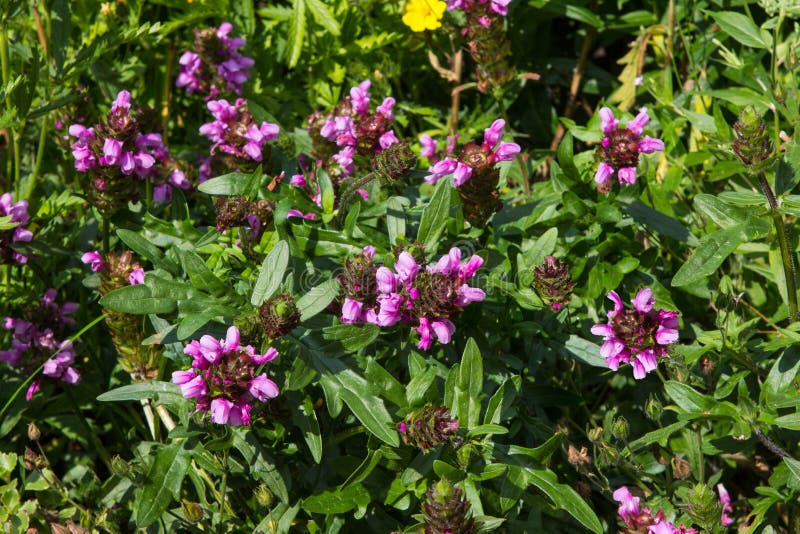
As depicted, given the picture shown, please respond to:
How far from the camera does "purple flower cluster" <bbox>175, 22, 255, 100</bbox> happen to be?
326 cm

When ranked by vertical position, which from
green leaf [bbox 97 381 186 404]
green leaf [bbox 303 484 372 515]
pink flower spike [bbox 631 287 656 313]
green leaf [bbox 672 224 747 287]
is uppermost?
green leaf [bbox 672 224 747 287]

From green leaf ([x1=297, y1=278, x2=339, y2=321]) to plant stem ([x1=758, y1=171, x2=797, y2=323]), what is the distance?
1087mm

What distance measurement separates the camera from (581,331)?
2.66 metres

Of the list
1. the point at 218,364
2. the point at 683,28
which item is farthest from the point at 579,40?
the point at 218,364

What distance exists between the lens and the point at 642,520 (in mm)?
2098

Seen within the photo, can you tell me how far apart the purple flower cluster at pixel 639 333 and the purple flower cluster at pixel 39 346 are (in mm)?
1629

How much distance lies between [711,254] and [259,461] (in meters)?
1.26

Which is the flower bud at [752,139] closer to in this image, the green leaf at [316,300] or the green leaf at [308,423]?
the green leaf at [316,300]

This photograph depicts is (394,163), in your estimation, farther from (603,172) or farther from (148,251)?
(148,251)

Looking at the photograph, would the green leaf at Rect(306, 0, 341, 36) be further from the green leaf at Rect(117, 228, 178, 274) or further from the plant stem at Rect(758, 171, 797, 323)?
the plant stem at Rect(758, 171, 797, 323)

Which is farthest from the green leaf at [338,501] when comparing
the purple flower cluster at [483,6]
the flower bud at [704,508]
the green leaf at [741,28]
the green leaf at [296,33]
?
the green leaf at [741,28]

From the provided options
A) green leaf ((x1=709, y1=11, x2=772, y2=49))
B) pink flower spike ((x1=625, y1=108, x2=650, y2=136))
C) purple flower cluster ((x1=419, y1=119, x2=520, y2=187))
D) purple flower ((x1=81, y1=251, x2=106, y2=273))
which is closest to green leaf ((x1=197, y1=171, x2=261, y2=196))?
purple flower ((x1=81, y1=251, x2=106, y2=273))

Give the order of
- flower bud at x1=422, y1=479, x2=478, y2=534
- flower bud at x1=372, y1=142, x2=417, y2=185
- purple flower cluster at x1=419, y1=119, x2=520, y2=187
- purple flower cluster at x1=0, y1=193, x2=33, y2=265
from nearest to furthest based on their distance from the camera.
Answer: flower bud at x1=422, y1=479, x2=478, y2=534 → flower bud at x1=372, y1=142, x2=417, y2=185 → purple flower cluster at x1=419, y1=119, x2=520, y2=187 → purple flower cluster at x1=0, y1=193, x2=33, y2=265

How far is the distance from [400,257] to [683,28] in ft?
7.36
